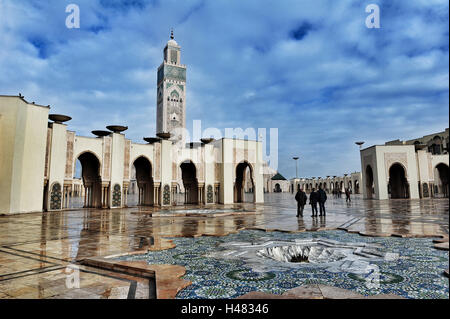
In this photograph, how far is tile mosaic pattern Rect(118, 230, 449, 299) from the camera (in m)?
2.25

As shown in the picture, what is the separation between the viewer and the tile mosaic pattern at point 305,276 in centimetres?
225

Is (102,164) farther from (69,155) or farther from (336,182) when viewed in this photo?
(336,182)

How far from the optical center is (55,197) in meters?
12.7

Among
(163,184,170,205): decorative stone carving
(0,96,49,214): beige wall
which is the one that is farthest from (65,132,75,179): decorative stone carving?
(163,184,170,205): decorative stone carving

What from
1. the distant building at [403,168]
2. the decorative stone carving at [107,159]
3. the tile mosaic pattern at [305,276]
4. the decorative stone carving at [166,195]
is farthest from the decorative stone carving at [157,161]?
the distant building at [403,168]

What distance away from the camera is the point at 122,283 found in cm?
260

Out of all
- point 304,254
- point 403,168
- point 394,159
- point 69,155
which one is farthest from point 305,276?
point 403,168

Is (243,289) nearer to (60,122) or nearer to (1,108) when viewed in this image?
(1,108)

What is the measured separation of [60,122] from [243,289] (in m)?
13.8

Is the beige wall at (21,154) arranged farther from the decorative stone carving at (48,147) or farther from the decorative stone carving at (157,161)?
the decorative stone carving at (157,161)

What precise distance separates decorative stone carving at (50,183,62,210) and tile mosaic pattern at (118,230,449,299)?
11.1 metres

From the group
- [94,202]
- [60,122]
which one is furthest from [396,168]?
[60,122]

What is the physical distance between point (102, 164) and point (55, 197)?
291cm
